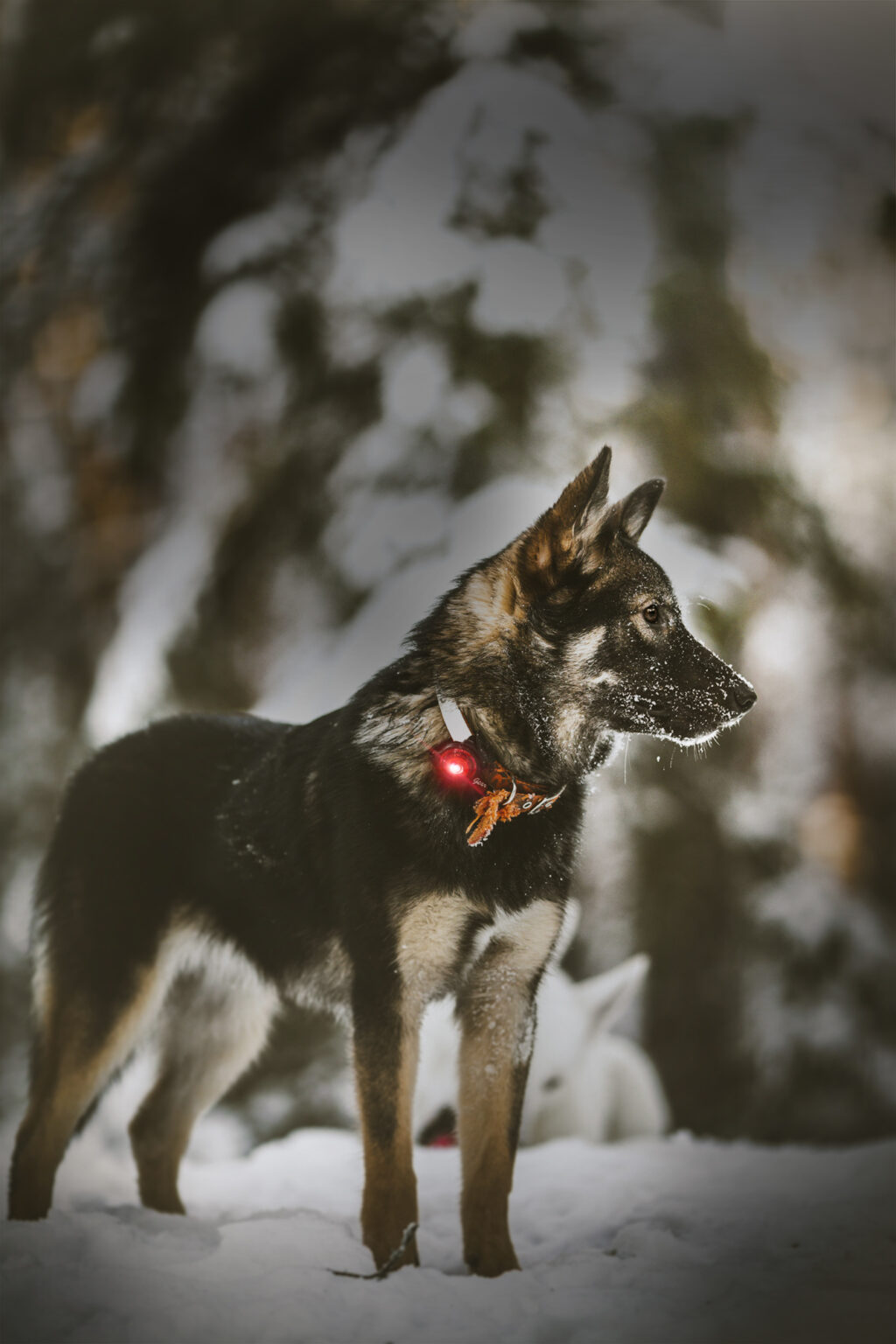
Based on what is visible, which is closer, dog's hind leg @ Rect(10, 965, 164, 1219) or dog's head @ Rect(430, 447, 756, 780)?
dog's head @ Rect(430, 447, 756, 780)

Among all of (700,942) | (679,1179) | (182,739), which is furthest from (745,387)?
(679,1179)

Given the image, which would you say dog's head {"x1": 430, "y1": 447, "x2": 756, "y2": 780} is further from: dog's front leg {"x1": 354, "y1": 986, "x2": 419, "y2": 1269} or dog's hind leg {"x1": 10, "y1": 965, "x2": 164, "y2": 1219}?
dog's hind leg {"x1": 10, "y1": 965, "x2": 164, "y2": 1219}

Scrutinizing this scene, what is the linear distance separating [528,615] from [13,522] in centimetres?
139

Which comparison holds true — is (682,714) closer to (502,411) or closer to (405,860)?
(405,860)

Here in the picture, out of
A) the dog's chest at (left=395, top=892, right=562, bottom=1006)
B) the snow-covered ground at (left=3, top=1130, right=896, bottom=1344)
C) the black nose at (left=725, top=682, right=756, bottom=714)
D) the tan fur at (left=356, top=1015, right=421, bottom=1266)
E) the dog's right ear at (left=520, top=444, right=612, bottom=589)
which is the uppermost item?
the dog's right ear at (left=520, top=444, right=612, bottom=589)

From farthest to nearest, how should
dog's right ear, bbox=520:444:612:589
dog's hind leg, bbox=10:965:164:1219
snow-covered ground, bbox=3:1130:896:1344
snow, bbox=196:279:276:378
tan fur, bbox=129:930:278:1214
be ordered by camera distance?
1. snow, bbox=196:279:276:378
2. tan fur, bbox=129:930:278:1214
3. dog's hind leg, bbox=10:965:164:1219
4. dog's right ear, bbox=520:444:612:589
5. snow-covered ground, bbox=3:1130:896:1344

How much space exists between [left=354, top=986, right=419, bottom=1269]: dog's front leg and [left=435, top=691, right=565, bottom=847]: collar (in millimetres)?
330

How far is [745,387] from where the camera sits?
7.17 ft

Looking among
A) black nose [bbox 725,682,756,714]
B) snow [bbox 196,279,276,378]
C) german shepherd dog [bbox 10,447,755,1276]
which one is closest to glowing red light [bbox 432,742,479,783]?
german shepherd dog [bbox 10,447,755,1276]

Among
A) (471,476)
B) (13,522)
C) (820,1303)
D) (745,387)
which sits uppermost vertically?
(745,387)

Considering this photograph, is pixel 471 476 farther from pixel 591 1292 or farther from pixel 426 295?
pixel 591 1292

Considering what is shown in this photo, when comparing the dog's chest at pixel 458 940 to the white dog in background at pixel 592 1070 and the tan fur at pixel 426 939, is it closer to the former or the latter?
the tan fur at pixel 426 939

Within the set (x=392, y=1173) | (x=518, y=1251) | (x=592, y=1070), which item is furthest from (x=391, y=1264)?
(x=592, y=1070)

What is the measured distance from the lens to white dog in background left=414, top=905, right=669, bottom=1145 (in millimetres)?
2131
